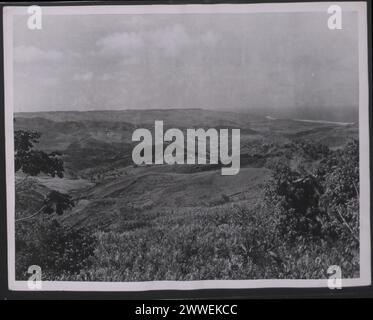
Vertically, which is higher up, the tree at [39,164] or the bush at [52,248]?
the tree at [39,164]

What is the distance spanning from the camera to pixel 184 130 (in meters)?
2.17

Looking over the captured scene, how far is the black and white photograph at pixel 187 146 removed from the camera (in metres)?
2.16

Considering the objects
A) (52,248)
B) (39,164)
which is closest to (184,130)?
(39,164)

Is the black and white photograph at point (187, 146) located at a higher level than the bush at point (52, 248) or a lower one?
higher

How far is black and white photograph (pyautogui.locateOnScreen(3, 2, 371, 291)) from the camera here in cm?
216

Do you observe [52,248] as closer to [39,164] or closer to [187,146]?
[39,164]

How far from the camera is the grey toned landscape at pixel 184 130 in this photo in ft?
7.09

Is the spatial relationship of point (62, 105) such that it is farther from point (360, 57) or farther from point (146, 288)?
point (360, 57)

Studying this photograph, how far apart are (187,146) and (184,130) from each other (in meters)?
0.07

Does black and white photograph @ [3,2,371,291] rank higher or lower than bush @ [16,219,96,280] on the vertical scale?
higher

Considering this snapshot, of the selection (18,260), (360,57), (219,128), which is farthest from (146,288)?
(360,57)

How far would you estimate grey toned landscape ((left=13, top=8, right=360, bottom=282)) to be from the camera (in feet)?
7.09

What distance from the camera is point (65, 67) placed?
2166 mm

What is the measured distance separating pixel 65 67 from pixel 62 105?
17 centimetres
